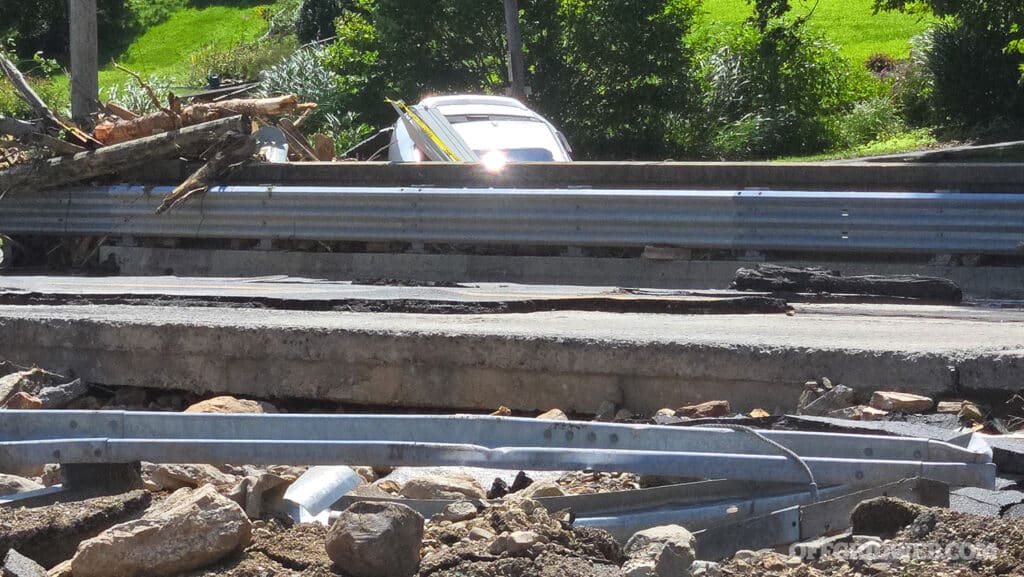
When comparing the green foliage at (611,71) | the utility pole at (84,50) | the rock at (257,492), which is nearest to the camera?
the rock at (257,492)

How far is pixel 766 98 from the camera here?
2912 centimetres

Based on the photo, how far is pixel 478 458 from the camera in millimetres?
3953

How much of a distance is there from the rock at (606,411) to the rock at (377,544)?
2558 mm

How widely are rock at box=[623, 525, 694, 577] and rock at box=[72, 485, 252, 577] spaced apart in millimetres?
1188

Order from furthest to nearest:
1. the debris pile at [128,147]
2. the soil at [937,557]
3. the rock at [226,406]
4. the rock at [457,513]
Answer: the debris pile at [128,147] → the rock at [226,406] → the rock at [457,513] → the soil at [937,557]

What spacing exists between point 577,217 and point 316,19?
118 ft

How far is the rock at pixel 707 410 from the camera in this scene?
5.53 m

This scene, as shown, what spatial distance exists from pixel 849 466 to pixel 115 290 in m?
6.78

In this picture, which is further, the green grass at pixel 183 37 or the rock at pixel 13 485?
the green grass at pixel 183 37

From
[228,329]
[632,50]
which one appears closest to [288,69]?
[632,50]

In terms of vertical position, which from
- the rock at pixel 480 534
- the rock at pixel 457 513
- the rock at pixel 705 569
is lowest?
the rock at pixel 705 569

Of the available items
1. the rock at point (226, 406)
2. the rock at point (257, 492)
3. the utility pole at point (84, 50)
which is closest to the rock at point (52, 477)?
the rock at point (257, 492)

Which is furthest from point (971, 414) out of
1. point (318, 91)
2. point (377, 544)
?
point (318, 91)

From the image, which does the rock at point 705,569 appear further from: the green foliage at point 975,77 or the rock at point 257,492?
the green foliage at point 975,77
